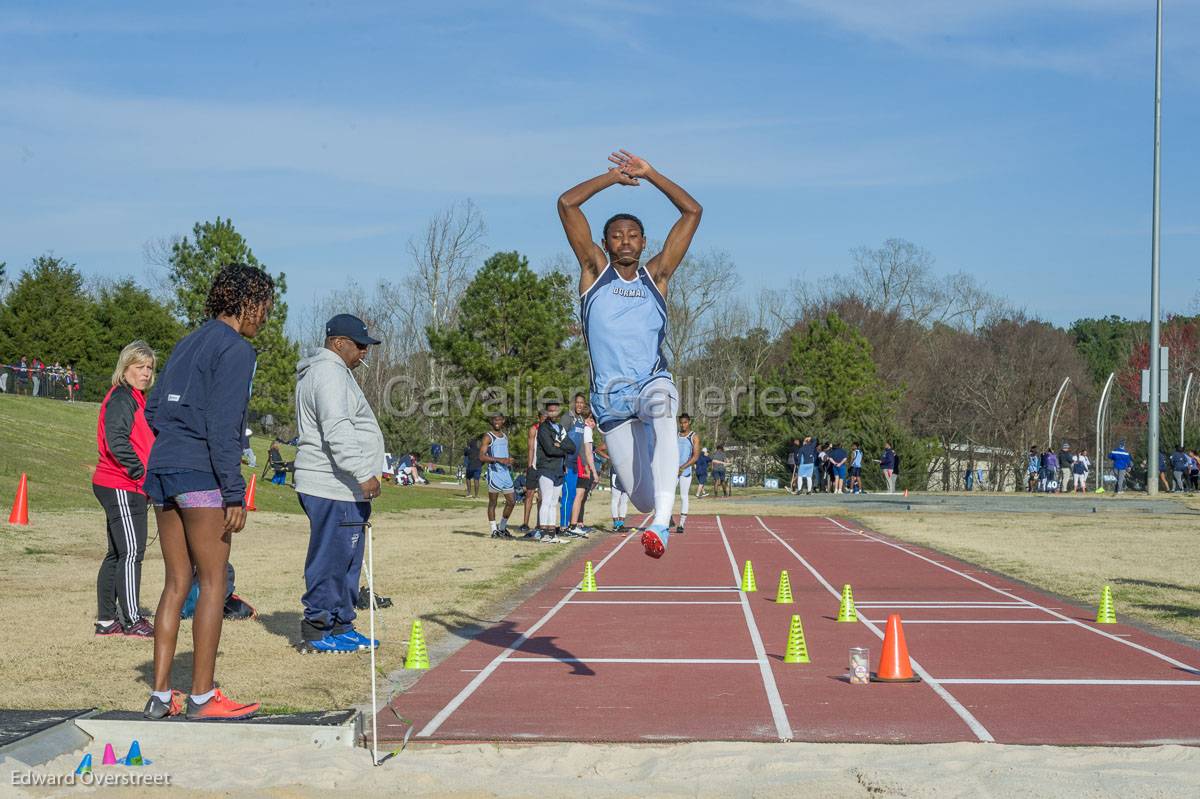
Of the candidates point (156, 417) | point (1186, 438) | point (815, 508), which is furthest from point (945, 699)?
point (1186, 438)

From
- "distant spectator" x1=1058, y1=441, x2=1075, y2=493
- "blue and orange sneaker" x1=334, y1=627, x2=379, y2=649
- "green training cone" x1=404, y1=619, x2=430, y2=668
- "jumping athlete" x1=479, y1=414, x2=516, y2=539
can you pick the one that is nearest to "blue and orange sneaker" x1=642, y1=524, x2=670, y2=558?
"green training cone" x1=404, y1=619, x2=430, y2=668

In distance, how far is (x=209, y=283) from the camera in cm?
6103

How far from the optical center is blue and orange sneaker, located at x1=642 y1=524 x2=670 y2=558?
23.4ft

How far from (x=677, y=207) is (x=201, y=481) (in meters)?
3.22

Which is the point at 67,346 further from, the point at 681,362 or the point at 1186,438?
the point at 1186,438

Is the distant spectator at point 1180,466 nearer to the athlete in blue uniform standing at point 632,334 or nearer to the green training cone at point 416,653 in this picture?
the green training cone at point 416,653

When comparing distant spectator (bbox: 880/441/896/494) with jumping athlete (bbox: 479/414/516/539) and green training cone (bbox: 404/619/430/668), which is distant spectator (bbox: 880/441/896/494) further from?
green training cone (bbox: 404/619/430/668)

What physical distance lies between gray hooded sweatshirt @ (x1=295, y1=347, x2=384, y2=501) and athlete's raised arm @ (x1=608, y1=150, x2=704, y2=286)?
2360 millimetres

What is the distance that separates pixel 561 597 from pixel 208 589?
6784 mm

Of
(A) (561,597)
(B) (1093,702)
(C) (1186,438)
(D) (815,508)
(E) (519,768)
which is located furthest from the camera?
(C) (1186,438)

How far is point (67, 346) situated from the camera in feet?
220

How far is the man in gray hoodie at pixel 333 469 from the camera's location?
8578 millimetres

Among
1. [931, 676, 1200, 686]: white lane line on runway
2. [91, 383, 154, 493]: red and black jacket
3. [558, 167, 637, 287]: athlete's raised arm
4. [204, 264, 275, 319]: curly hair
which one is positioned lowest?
[931, 676, 1200, 686]: white lane line on runway

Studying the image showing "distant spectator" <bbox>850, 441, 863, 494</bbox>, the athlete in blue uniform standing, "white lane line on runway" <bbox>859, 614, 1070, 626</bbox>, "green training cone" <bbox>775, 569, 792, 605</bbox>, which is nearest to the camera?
the athlete in blue uniform standing
